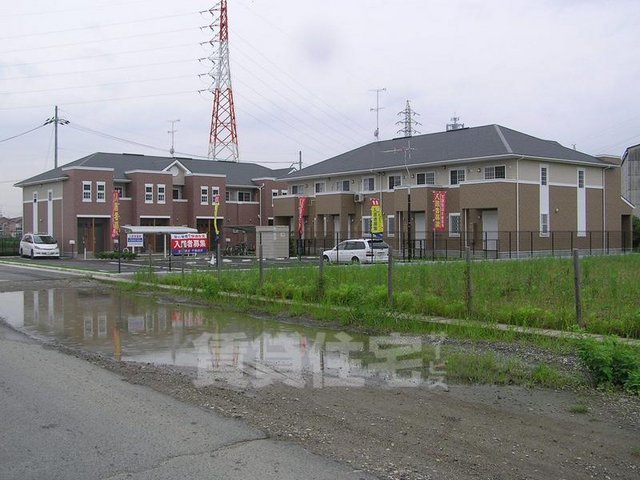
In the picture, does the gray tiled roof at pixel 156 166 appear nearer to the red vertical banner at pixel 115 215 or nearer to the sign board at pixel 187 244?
the red vertical banner at pixel 115 215

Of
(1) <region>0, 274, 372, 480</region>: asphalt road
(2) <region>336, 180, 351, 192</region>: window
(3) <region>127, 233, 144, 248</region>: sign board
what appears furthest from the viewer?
(2) <region>336, 180, 351, 192</region>: window

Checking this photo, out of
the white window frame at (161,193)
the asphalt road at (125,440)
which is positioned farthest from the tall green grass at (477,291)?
the white window frame at (161,193)

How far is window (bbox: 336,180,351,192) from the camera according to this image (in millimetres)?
53562

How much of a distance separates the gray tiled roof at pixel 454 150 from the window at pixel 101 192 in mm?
17276

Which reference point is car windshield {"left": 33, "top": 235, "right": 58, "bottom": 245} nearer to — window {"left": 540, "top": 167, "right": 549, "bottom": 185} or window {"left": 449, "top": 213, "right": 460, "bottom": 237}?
window {"left": 449, "top": 213, "right": 460, "bottom": 237}

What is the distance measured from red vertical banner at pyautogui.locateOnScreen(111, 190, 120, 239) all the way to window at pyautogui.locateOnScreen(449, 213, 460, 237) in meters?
26.5

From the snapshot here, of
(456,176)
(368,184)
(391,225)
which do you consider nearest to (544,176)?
(456,176)

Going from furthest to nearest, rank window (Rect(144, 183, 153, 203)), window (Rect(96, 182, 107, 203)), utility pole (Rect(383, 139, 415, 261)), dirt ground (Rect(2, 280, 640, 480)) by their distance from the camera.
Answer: window (Rect(144, 183, 153, 203)) < window (Rect(96, 182, 107, 203)) < utility pole (Rect(383, 139, 415, 261)) < dirt ground (Rect(2, 280, 640, 480))

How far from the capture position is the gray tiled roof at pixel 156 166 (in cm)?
5541

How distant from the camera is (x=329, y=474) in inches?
201

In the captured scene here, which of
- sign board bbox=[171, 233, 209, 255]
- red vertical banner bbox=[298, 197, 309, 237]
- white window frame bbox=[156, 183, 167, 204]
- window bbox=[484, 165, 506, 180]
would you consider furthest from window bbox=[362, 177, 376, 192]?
sign board bbox=[171, 233, 209, 255]

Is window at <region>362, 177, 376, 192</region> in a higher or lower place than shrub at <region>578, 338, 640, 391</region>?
higher

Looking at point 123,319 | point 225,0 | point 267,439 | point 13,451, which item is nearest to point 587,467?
point 267,439

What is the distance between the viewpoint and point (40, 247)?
48469 mm
